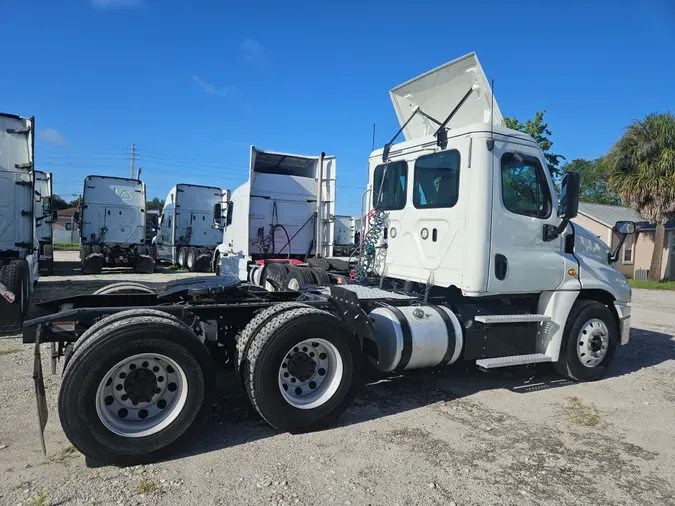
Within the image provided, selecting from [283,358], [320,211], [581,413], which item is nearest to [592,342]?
[581,413]

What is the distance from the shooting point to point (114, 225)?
1894 cm

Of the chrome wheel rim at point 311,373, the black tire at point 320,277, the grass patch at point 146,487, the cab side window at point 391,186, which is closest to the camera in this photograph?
the grass patch at point 146,487

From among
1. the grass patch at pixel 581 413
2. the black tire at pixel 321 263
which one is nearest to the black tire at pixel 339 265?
the black tire at pixel 321 263

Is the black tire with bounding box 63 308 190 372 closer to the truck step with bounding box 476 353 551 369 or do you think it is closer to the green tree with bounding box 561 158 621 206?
the truck step with bounding box 476 353 551 369

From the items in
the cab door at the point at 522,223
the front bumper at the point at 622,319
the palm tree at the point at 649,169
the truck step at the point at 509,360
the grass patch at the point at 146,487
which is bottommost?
the grass patch at the point at 146,487

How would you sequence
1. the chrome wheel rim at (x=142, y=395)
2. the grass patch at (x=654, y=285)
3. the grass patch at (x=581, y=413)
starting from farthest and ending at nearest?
the grass patch at (x=654, y=285), the grass patch at (x=581, y=413), the chrome wheel rim at (x=142, y=395)

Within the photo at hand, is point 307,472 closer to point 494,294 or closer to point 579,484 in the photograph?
point 579,484

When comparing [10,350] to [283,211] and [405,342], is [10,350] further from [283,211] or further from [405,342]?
[283,211]

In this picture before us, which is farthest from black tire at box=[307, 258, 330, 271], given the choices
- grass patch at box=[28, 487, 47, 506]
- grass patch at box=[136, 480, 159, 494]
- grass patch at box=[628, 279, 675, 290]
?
grass patch at box=[628, 279, 675, 290]

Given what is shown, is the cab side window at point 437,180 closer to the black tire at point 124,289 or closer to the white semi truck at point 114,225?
the black tire at point 124,289

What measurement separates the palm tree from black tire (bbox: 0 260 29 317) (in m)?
22.2

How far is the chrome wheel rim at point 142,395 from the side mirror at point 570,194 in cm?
431

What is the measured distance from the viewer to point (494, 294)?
5.40 metres

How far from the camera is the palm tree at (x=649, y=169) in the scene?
20078mm
